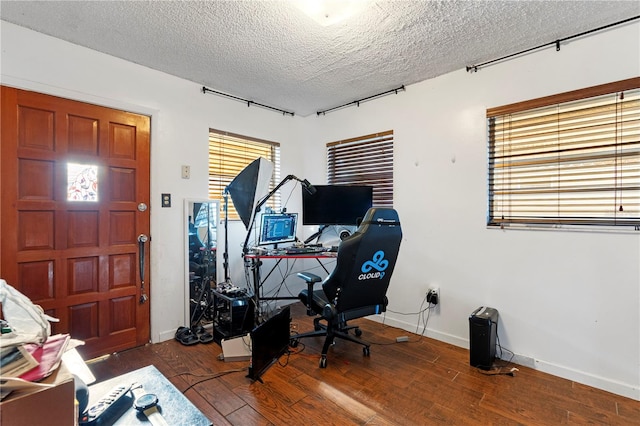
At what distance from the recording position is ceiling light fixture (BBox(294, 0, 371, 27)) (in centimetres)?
176

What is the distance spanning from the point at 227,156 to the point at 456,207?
2439mm

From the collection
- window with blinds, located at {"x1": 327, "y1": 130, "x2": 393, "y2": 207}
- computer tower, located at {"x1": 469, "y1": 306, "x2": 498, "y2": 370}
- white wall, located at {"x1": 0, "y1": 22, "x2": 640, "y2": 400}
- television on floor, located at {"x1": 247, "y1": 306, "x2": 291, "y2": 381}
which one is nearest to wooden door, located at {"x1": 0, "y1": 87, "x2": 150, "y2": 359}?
white wall, located at {"x1": 0, "y1": 22, "x2": 640, "y2": 400}

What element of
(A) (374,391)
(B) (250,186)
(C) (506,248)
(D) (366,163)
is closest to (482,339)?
(C) (506,248)

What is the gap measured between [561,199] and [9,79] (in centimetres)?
408

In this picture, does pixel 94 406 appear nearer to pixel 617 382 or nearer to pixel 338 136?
pixel 617 382

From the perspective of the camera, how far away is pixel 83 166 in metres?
2.39

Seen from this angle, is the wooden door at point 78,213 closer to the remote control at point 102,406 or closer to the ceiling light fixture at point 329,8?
the remote control at point 102,406

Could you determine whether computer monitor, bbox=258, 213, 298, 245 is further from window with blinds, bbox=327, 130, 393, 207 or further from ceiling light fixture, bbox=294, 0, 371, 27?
ceiling light fixture, bbox=294, 0, 371, 27

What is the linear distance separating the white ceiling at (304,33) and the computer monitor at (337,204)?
112 cm

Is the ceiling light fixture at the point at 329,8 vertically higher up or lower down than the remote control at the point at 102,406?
higher up

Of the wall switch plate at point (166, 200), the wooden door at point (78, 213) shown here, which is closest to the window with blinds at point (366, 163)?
the wall switch plate at point (166, 200)

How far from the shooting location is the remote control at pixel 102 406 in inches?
37.6

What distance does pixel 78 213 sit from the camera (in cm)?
238

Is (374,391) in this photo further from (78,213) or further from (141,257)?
(78,213)
